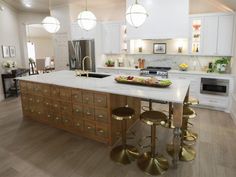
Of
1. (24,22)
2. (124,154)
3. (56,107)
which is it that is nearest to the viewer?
(124,154)

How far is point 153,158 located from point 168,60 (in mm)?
3615

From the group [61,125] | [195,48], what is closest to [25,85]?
[61,125]

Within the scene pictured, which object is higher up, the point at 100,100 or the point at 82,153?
the point at 100,100

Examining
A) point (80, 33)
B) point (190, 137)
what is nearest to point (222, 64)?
point (190, 137)

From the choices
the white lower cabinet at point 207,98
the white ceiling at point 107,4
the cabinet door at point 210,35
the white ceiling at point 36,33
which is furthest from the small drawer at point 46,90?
the white ceiling at point 36,33

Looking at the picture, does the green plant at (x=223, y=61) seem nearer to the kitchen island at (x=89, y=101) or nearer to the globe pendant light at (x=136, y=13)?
the kitchen island at (x=89, y=101)

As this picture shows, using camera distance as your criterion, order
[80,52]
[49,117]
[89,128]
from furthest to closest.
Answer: [80,52], [49,117], [89,128]

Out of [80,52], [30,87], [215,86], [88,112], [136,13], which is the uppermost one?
[136,13]

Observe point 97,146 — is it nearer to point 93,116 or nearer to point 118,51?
point 93,116

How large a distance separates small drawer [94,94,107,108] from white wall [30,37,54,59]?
11.4 metres

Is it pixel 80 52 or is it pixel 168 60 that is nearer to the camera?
pixel 168 60

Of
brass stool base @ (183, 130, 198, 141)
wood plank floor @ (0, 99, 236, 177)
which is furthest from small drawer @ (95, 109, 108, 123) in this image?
brass stool base @ (183, 130, 198, 141)

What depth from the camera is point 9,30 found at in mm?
6414

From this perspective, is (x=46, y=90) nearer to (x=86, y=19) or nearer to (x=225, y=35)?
(x=86, y=19)
